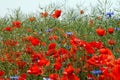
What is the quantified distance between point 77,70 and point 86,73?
0.21 meters

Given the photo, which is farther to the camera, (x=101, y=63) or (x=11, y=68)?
(x=11, y=68)

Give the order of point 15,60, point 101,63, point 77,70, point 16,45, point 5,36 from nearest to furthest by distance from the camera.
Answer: point 101,63 < point 77,70 < point 15,60 < point 16,45 < point 5,36

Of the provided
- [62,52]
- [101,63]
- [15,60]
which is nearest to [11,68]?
[15,60]

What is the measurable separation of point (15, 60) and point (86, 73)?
3.11 feet

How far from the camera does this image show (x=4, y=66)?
3.57m

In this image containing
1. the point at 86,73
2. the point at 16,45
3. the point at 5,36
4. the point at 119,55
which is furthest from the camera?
the point at 5,36

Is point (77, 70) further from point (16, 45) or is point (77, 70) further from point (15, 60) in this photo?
point (16, 45)

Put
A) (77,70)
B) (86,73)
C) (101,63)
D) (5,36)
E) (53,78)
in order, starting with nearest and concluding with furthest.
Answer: (101,63) → (53,78) → (77,70) → (86,73) → (5,36)

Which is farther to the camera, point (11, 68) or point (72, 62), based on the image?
point (11, 68)

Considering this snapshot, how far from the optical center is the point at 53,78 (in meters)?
2.01

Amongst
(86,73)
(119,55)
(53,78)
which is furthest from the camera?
(119,55)

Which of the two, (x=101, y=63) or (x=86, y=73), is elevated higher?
(x=101, y=63)

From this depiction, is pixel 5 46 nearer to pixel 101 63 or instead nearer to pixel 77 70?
pixel 77 70

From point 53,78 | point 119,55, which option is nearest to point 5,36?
point 119,55
